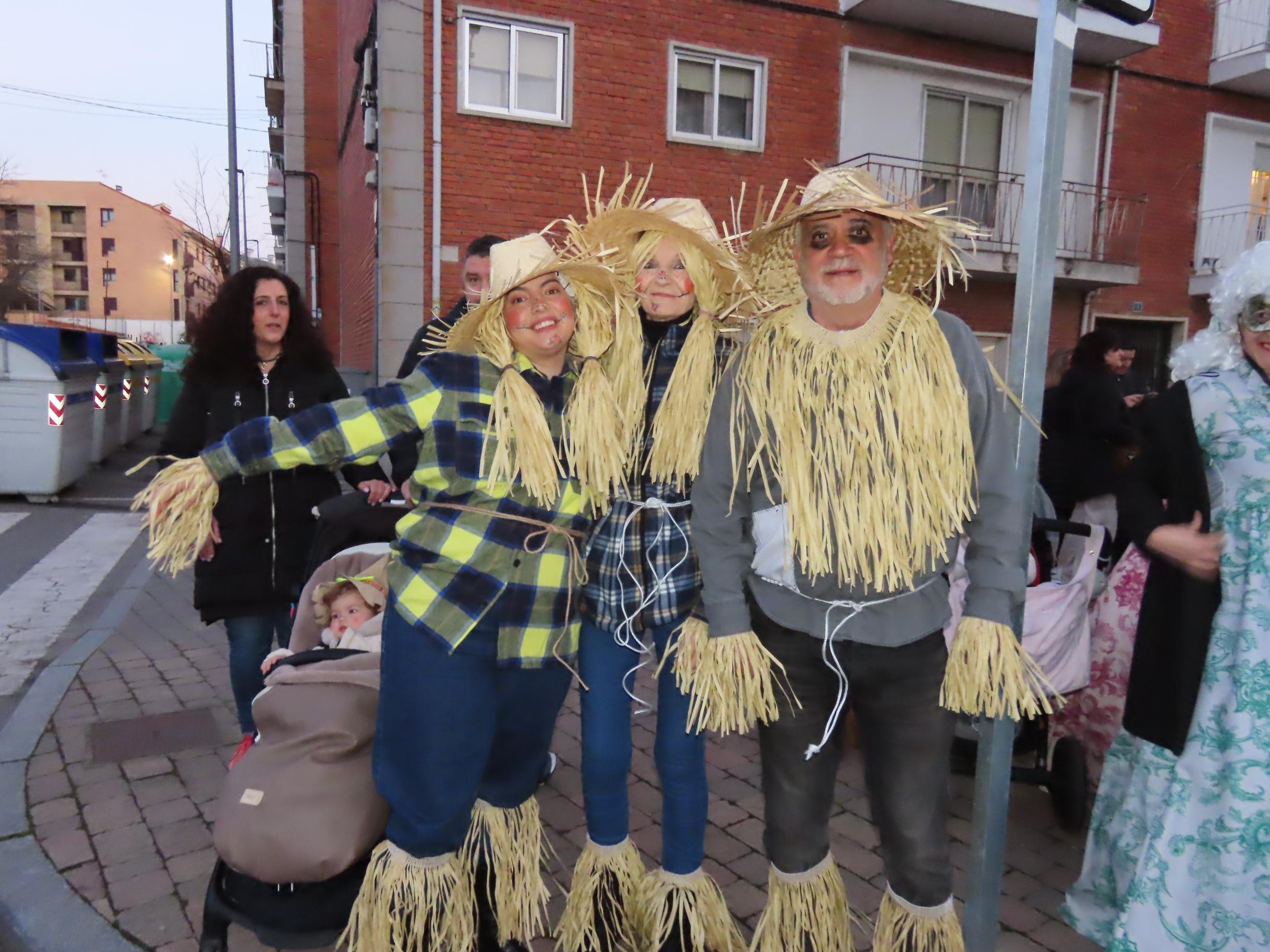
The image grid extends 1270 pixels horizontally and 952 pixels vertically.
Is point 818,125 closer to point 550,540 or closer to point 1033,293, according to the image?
point 1033,293

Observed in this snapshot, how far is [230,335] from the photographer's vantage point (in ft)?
10.4

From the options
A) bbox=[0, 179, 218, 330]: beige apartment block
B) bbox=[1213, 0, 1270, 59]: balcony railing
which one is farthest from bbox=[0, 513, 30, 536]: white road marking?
bbox=[0, 179, 218, 330]: beige apartment block

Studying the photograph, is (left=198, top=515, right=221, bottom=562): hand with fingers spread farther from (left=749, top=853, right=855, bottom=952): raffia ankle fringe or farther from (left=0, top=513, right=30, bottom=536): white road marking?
(left=0, top=513, right=30, bottom=536): white road marking

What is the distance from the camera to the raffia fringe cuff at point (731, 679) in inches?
75.1

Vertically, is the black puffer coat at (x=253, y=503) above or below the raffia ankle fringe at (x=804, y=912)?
above

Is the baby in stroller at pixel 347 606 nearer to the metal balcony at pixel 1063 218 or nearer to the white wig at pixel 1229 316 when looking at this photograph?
the white wig at pixel 1229 316

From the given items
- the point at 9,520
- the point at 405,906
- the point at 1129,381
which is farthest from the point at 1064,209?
the point at 9,520

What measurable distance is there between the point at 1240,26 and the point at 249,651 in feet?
51.5

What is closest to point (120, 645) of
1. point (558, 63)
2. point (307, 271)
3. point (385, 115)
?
point (385, 115)

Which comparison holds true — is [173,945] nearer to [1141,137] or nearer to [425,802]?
[425,802]

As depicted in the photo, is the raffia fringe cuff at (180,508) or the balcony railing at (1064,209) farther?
the balcony railing at (1064,209)

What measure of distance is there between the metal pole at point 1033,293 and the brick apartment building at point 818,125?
799 centimetres

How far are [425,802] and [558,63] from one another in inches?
371

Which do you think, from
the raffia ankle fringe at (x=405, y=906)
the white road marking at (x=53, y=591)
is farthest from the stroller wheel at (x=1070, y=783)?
the white road marking at (x=53, y=591)
